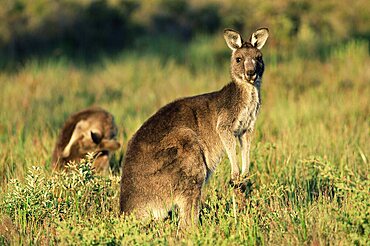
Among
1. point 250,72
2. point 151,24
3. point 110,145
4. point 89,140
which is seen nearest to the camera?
point 250,72

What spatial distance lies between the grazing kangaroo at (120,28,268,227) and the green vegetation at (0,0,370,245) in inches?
8.5

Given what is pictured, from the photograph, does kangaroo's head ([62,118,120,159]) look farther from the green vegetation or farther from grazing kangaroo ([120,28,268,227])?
grazing kangaroo ([120,28,268,227])

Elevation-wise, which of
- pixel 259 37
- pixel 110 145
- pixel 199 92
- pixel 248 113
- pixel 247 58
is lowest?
pixel 199 92

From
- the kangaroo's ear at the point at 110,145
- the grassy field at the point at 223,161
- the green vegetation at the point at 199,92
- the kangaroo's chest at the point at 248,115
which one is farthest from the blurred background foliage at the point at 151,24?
the kangaroo's chest at the point at 248,115

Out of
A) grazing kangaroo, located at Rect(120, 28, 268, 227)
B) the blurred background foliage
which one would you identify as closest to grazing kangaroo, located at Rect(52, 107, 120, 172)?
grazing kangaroo, located at Rect(120, 28, 268, 227)

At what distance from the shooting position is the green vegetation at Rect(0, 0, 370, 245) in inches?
204

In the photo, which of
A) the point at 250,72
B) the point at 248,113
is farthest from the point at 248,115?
the point at 250,72

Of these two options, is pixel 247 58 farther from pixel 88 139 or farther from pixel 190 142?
pixel 88 139

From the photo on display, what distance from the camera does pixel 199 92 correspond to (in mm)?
11625

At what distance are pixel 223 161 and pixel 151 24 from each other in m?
11.6

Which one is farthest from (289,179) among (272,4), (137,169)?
(272,4)

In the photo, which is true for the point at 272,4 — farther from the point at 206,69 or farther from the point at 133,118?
the point at 133,118

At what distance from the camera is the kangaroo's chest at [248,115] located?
596 cm

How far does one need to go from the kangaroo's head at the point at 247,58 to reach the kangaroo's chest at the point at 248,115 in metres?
0.14
